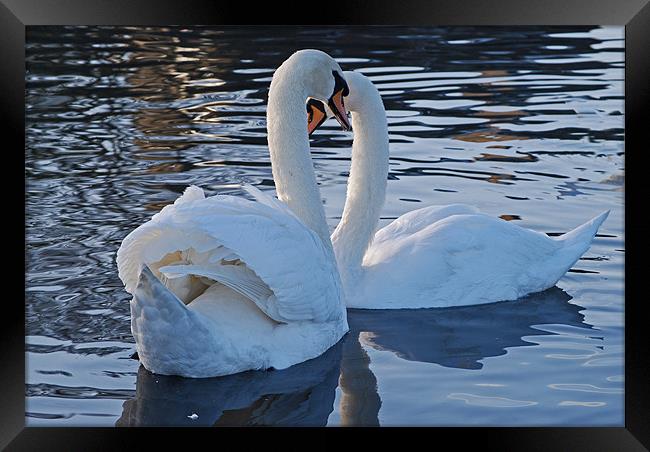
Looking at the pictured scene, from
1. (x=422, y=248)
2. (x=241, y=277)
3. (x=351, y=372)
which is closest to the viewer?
(x=241, y=277)

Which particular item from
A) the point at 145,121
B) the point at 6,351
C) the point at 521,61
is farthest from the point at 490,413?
the point at 521,61

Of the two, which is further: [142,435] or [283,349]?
[283,349]

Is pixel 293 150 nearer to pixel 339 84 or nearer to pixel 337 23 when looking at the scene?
pixel 339 84

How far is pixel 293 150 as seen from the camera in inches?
303

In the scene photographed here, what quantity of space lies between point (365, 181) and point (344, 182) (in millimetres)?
2230

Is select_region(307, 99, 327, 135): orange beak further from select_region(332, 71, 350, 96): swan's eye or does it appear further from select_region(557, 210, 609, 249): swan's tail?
select_region(557, 210, 609, 249): swan's tail

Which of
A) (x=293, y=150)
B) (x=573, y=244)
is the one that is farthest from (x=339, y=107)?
(x=573, y=244)

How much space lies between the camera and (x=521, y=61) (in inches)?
627

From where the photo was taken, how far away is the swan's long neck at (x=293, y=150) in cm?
759

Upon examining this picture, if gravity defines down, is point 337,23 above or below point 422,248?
above

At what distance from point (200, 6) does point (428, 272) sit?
3.11 metres

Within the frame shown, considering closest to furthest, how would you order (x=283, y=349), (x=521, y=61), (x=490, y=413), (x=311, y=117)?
(x=490, y=413) → (x=283, y=349) → (x=311, y=117) → (x=521, y=61)

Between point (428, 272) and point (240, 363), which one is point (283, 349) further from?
point (428, 272)

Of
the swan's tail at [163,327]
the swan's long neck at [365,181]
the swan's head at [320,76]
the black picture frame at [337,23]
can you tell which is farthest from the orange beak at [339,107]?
the black picture frame at [337,23]
